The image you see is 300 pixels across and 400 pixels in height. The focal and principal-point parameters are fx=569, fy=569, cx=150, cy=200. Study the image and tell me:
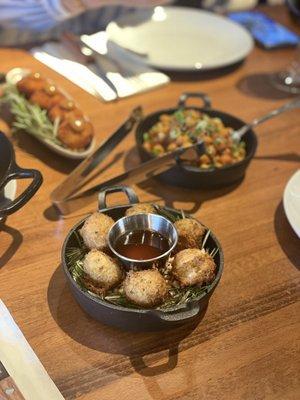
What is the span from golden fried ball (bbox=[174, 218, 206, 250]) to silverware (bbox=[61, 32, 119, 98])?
2.32ft

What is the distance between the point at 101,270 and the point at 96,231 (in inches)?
3.3

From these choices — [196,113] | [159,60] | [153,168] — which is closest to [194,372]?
[153,168]

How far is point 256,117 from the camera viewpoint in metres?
1.52

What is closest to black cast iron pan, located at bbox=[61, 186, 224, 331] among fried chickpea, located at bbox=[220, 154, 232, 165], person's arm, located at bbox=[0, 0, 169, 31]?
fried chickpea, located at bbox=[220, 154, 232, 165]

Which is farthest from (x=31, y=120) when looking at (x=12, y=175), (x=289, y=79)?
(x=289, y=79)

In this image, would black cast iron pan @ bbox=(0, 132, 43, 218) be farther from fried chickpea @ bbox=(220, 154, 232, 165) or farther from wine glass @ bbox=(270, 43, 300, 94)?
wine glass @ bbox=(270, 43, 300, 94)

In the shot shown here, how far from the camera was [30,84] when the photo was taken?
1.38m

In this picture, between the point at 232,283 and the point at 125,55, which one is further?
the point at 125,55

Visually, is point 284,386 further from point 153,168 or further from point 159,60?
point 159,60

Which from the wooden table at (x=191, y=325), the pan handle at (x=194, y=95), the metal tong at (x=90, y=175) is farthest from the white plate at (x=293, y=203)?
the pan handle at (x=194, y=95)

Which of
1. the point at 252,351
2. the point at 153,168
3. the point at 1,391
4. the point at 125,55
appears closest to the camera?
the point at 1,391

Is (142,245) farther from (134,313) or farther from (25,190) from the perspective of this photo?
(25,190)

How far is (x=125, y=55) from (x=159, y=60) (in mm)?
102

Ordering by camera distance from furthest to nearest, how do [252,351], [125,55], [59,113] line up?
[125,55] → [59,113] → [252,351]
